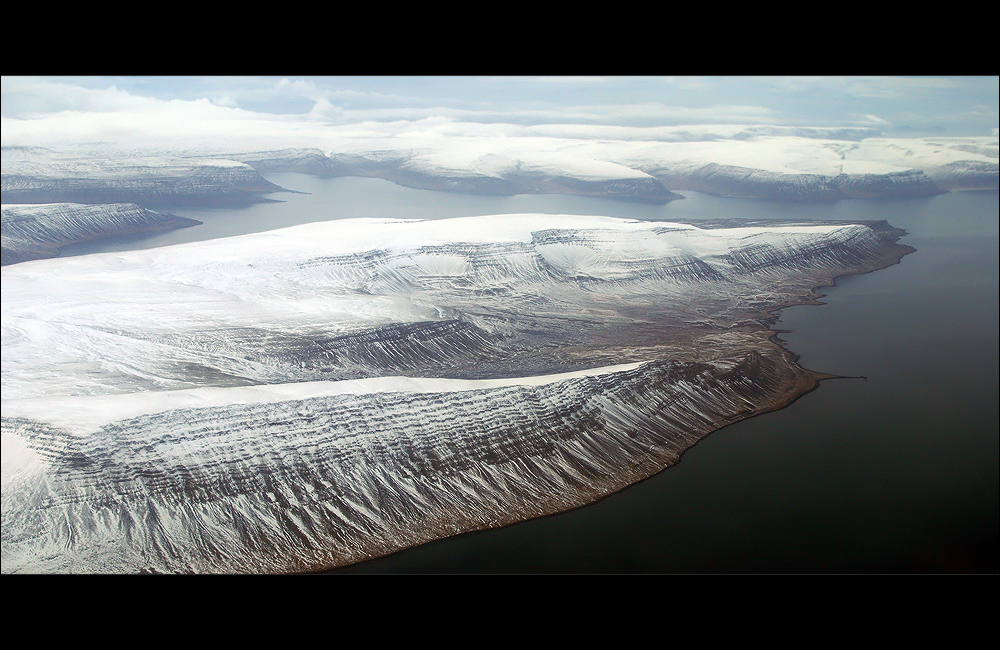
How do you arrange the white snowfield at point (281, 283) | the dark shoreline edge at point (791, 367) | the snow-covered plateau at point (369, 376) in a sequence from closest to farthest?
the snow-covered plateau at point (369, 376)
the dark shoreline edge at point (791, 367)
the white snowfield at point (281, 283)

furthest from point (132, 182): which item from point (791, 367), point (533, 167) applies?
point (791, 367)

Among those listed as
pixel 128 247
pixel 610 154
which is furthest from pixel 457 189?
pixel 128 247

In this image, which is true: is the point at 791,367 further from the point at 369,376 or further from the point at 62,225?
the point at 62,225

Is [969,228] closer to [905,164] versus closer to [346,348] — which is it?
[905,164]

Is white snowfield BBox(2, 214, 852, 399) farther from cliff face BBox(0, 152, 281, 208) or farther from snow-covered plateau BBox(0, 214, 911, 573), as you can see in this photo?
cliff face BBox(0, 152, 281, 208)

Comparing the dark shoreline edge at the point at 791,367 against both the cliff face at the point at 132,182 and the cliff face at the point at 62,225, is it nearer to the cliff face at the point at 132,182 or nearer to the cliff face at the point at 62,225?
the cliff face at the point at 132,182

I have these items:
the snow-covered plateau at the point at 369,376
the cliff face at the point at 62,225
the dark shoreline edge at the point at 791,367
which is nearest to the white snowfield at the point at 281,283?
the snow-covered plateau at the point at 369,376
